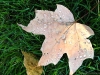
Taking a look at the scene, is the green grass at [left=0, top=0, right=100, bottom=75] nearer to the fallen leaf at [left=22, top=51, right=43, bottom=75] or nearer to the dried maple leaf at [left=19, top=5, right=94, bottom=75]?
the fallen leaf at [left=22, top=51, right=43, bottom=75]

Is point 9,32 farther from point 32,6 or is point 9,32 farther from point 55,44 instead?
point 55,44

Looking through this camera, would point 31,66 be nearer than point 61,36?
No

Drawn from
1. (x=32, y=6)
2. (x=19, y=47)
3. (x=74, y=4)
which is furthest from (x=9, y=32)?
(x=74, y=4)

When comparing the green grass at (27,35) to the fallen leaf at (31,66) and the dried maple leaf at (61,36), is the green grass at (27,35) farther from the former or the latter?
the dried maple leaf at (61,36)

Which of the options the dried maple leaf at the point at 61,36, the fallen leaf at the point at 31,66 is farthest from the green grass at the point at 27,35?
the dried maple leaf at the point at 61,36

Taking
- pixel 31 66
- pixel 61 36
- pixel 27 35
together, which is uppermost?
pixel 61 36

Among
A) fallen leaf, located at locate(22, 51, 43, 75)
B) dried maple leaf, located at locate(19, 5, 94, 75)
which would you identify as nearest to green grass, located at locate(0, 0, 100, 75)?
fallen leaf, located at locate(22, 51, 43, 75)

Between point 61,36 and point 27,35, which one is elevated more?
point 61,36
